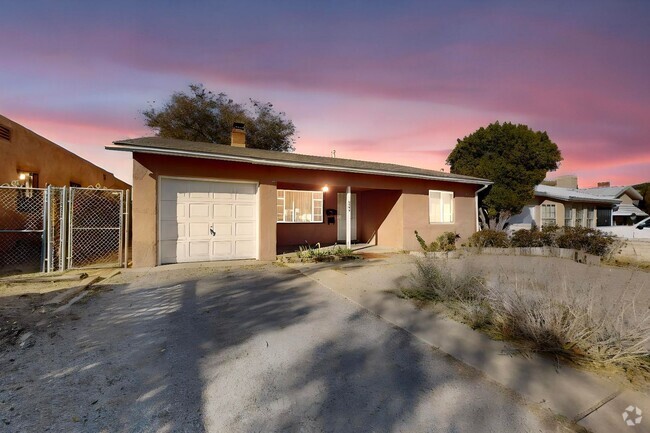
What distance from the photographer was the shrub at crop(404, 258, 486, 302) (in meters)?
5.08

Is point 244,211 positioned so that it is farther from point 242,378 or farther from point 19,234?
point 242,378

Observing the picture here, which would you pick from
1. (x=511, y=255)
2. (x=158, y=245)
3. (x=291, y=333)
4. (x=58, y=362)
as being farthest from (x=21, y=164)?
(x=511, y=255)

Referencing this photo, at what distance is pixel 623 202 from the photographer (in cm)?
2694

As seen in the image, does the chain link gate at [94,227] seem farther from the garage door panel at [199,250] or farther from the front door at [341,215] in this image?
the front door at [341,215]

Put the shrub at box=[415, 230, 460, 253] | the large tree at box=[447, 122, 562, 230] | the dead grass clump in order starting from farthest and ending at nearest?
the large tree at box=[447, 122, 562, 230] < the shrub at box=[415, 230, 460, 253] < the dead grass clump

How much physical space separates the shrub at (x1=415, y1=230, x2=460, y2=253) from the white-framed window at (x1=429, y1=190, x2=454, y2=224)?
706 millimetres

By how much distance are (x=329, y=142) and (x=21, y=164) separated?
43.7ft

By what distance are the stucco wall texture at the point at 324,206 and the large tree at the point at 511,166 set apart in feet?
4.75

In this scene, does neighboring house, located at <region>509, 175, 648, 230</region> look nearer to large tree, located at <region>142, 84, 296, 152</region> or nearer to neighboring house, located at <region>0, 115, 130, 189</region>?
large tree, located at <region>142, 84, 296, 152</region>

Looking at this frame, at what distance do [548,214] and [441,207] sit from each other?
9.10 metres

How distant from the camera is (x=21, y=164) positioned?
9070 mm

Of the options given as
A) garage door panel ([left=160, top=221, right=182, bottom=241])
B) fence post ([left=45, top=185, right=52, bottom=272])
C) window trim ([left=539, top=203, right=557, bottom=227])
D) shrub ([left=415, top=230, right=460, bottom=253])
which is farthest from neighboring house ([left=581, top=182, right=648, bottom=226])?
fence post ([left=45, top=185, right=52, bottom=272])

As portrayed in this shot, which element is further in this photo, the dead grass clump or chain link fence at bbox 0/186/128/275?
chain link fence at bbox 0/186/128/275

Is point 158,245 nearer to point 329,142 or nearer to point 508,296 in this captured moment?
point 508,296
